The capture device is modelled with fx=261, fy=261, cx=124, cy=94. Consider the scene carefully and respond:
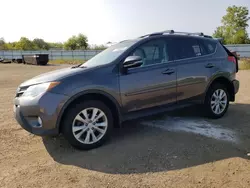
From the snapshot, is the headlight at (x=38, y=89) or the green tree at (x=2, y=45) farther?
the green tree at (x=2, y=45)

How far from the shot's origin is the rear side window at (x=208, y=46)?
17.0 ft

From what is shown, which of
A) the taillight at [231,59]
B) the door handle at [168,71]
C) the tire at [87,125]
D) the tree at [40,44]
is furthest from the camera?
the tree at [40,44]

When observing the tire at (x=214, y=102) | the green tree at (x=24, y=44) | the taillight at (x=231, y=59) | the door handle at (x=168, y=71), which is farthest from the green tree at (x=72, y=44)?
the door handle at (x=168, y=71)

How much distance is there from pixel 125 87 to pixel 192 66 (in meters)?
1.52

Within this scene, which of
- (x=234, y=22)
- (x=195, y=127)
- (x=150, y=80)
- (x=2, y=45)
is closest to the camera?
(x=150, y=80)

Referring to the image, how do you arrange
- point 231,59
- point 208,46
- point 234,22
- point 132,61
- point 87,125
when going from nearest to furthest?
point 87,125
point 132,61
point 208,46
point 231,59
point 234,22

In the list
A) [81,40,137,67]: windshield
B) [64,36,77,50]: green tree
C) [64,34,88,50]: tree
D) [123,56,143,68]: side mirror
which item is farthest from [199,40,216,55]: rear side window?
[64,36,77,50]: green tree

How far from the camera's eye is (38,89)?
12.4ft

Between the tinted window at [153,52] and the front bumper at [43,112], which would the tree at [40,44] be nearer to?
the tinted window at [153,52]

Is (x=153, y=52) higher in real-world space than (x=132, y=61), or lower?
higher

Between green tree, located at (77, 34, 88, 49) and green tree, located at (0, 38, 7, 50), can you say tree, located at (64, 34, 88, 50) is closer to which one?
green tree, located at (77, 34, 88, 49)

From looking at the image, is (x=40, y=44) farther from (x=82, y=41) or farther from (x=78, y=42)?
(x=82, y=41)

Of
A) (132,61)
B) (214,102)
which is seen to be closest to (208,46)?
(214,102)

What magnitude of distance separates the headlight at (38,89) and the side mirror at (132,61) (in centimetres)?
112
